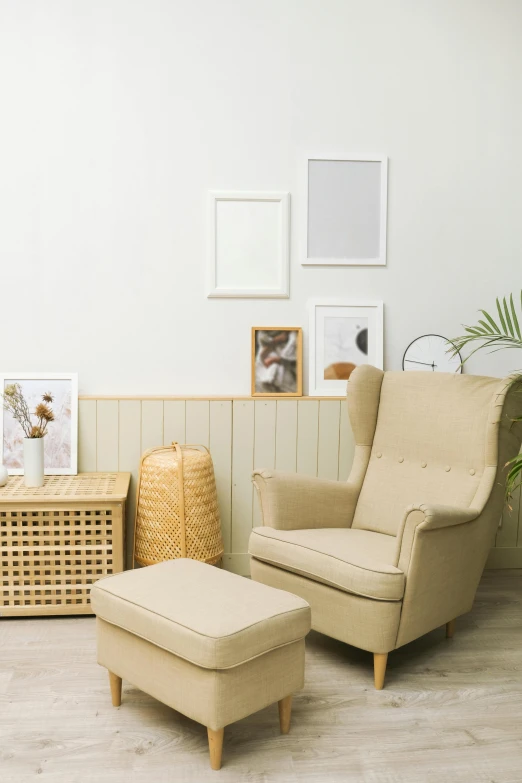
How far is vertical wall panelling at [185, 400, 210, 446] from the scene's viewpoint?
3324 millimetres

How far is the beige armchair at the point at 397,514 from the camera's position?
7.65ft

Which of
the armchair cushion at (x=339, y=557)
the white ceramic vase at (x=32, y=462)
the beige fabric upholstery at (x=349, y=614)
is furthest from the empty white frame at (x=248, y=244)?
the beige fabric upholstery at (x=349, y=614)

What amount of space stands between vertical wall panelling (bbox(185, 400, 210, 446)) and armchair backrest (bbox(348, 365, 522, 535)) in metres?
0.70

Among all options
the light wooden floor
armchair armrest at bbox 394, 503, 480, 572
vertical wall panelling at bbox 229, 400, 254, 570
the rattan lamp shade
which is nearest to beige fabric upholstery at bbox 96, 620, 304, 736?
the light wooden floor

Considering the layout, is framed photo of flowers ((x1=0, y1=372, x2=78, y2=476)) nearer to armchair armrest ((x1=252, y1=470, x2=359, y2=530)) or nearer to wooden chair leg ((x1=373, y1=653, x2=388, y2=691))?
armchair armrest ((x1=252, y1=470, x2=359, y2=530))

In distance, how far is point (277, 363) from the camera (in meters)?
3.38

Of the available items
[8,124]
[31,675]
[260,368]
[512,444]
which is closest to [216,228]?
[260,368]

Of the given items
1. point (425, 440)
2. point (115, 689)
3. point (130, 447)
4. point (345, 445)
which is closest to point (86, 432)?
point (130, 447)

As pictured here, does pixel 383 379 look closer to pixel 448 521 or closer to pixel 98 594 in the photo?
pixel 448 521

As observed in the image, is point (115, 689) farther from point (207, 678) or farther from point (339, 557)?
point (339, 557)

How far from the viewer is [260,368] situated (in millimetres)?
3369

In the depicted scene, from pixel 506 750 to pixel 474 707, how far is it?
229mm

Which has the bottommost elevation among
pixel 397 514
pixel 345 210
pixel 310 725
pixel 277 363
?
pixel 310 725

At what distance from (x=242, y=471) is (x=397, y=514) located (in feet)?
2.72
